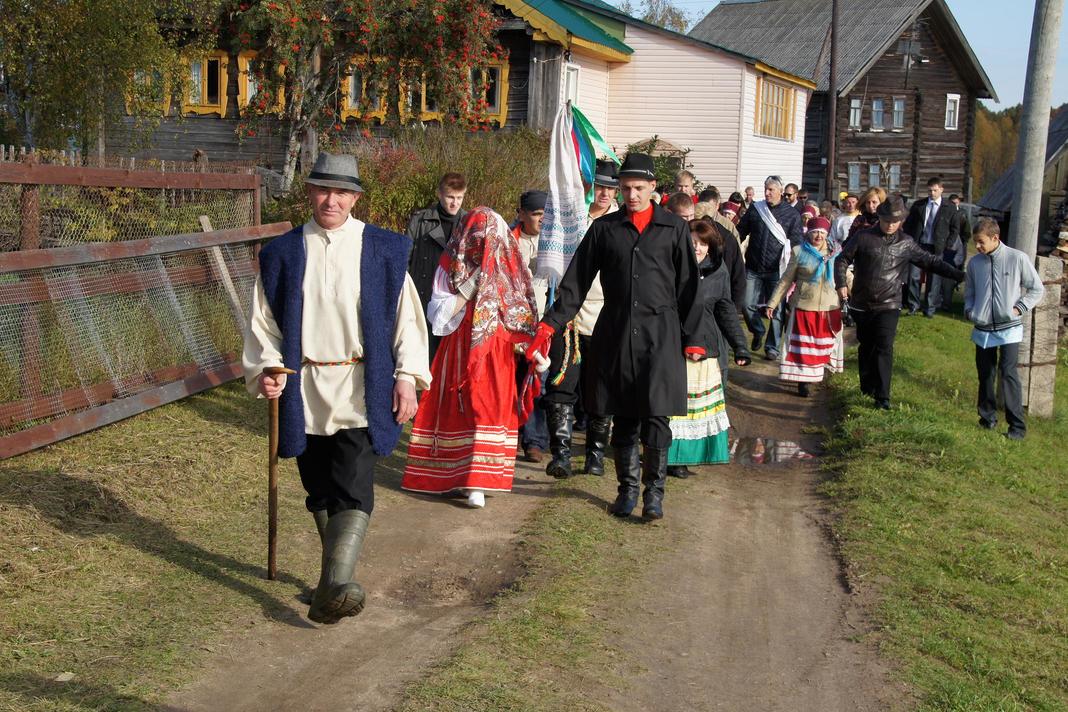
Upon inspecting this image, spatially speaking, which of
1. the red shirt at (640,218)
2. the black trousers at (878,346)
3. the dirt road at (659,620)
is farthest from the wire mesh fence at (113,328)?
the black trousers at (878,346)

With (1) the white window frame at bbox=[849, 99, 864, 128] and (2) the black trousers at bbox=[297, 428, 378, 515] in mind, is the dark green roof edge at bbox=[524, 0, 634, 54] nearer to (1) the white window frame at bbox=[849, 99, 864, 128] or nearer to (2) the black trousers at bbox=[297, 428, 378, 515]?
(1) the white window frame at bbox=[849, 99, 864, 128]

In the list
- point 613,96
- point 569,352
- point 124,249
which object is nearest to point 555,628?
point 569,352

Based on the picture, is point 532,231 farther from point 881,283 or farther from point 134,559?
point 881,283

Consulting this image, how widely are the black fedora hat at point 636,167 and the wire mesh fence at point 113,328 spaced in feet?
11.3

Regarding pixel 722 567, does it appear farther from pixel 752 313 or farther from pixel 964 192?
pixel 964 192

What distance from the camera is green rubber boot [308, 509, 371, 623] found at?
487cm

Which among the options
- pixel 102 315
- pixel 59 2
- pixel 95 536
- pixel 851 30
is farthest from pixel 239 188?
pixel 851 30

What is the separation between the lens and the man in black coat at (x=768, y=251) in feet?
45.3

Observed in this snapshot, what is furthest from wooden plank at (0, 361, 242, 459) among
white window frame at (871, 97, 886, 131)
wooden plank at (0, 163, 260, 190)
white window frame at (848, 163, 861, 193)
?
white window frame at (871, 97, 886, 131)

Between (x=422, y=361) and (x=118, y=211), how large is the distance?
4570 millimetres

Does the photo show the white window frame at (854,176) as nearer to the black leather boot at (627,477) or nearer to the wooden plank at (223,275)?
the wooden plank at (223,275)

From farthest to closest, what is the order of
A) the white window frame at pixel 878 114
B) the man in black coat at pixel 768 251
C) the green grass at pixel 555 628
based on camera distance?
the white window frame at pixel 878 114 → the man in black coat at pixel 768 251 → the green grass at pixel 555 628

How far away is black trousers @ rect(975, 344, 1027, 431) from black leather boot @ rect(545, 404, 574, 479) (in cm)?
424

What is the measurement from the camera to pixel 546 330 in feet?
23.4
